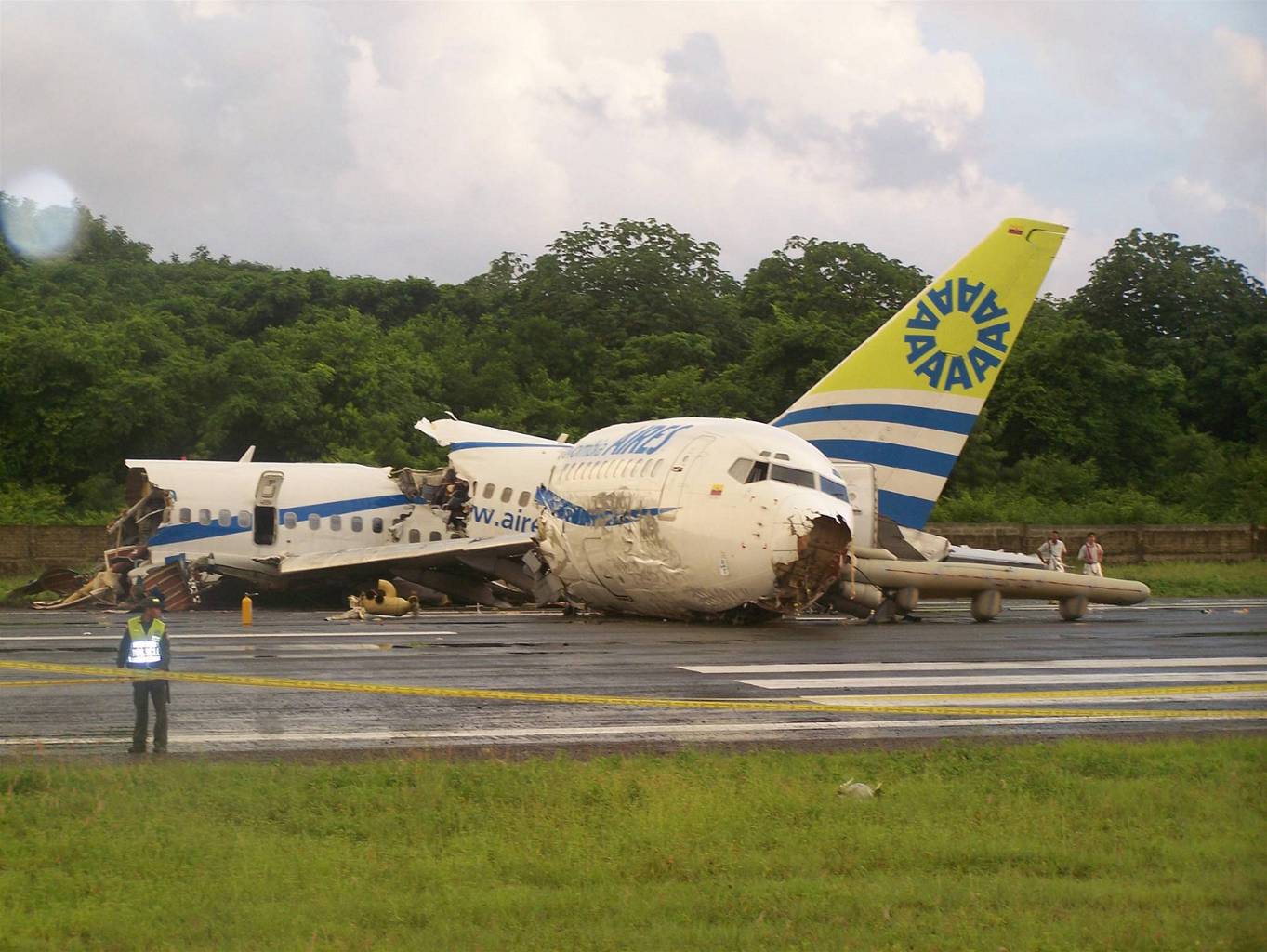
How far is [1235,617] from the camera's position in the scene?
31062 millimetres

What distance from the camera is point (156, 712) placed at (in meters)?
12.6

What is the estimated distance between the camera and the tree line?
2089 inches

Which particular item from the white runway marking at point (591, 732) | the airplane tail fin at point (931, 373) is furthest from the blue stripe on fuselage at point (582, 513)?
the white runway marking at point (591, 732)

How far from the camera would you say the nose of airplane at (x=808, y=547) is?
24.2 m

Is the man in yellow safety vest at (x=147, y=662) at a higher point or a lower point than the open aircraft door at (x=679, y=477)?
lower

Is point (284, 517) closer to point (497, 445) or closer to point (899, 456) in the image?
point (497, 445)

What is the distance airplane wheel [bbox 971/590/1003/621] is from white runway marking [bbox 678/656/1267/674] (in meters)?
7.11

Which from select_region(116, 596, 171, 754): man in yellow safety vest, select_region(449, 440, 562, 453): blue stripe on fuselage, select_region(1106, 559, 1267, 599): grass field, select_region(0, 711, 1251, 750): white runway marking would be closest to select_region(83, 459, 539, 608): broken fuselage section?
select_region(449, 440, 562, 453): blue stripe on fuselage

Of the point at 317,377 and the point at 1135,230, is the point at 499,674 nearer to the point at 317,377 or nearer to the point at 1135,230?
the point at 317,377

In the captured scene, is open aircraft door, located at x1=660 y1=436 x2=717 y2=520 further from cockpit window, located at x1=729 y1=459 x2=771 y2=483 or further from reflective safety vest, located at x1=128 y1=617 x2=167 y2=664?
reflective safety vest, located at x1=128 y1=617 x2=167 y2=664

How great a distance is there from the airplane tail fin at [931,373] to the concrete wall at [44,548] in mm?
23199

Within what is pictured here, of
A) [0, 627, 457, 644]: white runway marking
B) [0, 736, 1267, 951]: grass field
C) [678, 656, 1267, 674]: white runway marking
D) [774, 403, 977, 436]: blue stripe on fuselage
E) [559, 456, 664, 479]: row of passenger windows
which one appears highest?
[774, 403, 977, 436]: blue stripe on fuselage

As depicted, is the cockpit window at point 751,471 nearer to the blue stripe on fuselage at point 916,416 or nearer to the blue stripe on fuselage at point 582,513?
the blue stripe on fuselage at point 582,513

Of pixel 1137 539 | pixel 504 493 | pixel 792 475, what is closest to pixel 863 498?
pixel 792 475
